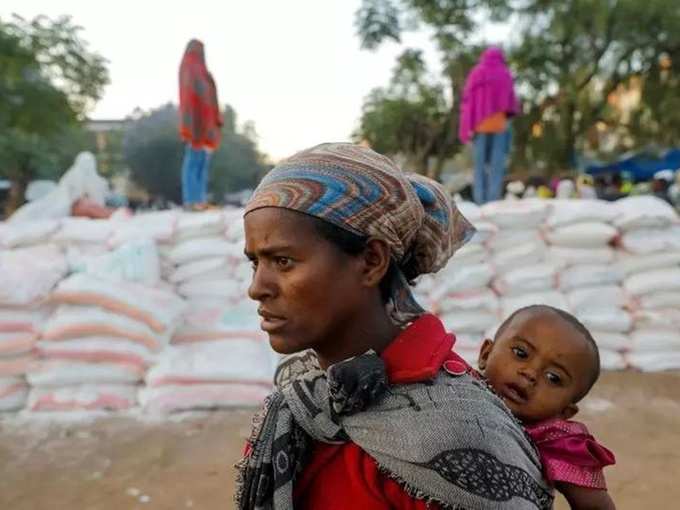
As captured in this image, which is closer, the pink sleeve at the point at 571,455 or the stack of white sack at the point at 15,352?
the pink sleeve at the point at 571,455

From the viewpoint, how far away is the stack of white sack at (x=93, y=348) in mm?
3209

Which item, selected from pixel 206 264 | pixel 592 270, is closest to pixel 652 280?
pixel 592 270

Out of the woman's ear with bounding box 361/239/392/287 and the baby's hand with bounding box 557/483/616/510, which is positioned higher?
the woman's ear with bounding box 361/239/392/287

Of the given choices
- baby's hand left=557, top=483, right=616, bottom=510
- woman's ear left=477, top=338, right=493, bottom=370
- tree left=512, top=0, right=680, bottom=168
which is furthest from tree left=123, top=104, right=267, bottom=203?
baby's hand left=557, top=483, right=616, bottom=510

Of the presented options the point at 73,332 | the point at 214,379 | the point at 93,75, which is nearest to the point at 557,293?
the point at 214,379

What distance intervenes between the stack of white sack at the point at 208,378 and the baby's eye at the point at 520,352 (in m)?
2.33

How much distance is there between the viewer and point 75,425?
121 inches

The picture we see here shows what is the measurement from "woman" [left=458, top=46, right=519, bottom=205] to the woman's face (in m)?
4.58

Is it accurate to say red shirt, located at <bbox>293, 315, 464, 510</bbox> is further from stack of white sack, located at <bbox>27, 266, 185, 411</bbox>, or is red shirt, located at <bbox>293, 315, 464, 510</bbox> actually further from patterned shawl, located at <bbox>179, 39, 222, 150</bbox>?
patterned shawl, located at <bbox>179, 39, 222, 150</bbox>

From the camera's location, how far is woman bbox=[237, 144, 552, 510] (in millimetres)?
701

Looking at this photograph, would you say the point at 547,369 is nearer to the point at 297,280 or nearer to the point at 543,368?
the point at 543,368

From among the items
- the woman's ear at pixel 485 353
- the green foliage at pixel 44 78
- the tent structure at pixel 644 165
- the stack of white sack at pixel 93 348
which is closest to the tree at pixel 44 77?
the green foliage at pixel 44 78

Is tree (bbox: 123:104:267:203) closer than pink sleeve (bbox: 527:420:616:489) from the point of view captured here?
No

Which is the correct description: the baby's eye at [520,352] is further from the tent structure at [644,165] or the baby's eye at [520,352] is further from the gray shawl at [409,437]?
the tent structure at [644,165]
